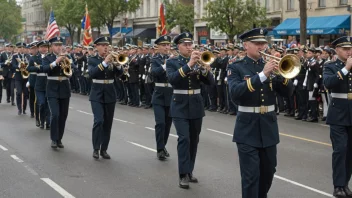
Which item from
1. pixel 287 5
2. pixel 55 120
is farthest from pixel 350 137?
pixel 287 5

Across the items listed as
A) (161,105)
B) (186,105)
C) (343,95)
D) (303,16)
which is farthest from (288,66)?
(303,16)

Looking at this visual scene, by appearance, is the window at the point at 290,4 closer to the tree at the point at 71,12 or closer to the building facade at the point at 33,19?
the tree at the point at 71,12

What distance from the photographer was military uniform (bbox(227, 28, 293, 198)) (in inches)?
276

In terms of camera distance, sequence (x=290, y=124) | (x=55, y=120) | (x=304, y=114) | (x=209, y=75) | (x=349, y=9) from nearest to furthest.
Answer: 1. (x=209, y=75)
2. (x=55, y=120)
3. (x=290, y=124)
4. (x=304, y=114)
5. (x=349, y=9)

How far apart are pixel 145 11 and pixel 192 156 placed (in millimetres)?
53003

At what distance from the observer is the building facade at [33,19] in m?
99.2

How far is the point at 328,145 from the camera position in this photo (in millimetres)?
13281

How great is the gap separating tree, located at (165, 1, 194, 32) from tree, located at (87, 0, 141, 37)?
16.3ft

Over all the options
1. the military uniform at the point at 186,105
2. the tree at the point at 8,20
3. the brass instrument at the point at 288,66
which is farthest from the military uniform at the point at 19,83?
the tree at the point at 8,20

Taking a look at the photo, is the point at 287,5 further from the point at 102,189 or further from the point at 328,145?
the point at 102,189

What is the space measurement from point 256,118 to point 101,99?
4950 mm

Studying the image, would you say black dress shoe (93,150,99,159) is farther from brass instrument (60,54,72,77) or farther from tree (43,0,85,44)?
tree (43,0,85,44)

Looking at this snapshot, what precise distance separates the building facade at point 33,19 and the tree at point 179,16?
50983 mm

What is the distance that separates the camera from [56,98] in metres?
12.8
